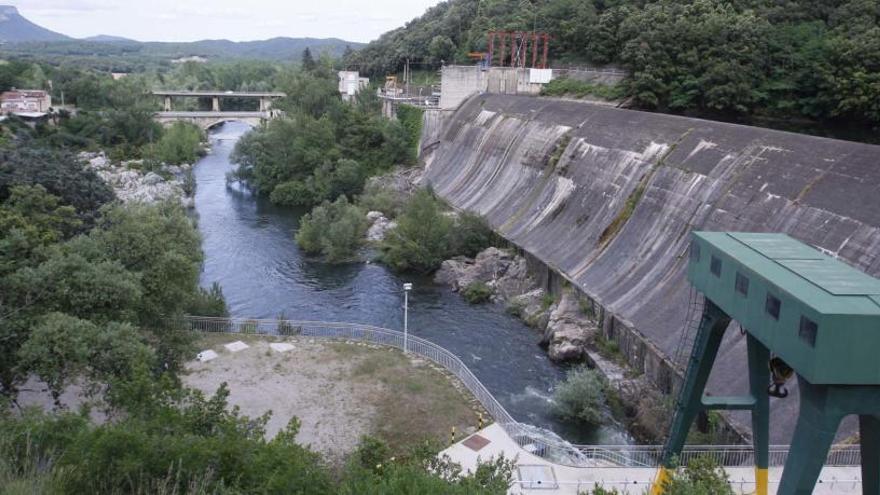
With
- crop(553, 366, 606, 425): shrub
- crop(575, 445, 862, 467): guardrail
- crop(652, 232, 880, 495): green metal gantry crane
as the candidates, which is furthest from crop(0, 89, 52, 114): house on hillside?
crop(652, 232, 880, 495): green metal gantry crane

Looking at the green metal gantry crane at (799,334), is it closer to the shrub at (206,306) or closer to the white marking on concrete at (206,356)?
the white marking on concrete at (206,356)

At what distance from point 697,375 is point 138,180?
5599cm

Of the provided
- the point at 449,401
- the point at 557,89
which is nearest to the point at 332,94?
the point at 557,89

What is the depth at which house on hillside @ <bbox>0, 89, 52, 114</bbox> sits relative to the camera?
73.1 metres

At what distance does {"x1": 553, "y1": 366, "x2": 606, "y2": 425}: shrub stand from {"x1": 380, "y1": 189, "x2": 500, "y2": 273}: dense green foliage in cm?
1807

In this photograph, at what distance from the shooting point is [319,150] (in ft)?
205

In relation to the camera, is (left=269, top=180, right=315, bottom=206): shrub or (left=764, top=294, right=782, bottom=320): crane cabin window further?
(left=269, top=180, right=315, bottom=206): shrub

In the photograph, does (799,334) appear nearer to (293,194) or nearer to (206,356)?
(206,356)

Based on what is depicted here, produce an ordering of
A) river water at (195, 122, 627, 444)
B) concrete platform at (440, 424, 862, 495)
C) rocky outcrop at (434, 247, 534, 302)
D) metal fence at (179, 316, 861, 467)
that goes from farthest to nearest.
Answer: rocky outcrop at (434, 247, 534, 302)
river water at (195, 122, 627, 444)
metal fence at (179, 316, 861, 467)
concrete platform at (440, 424, 862, 495)

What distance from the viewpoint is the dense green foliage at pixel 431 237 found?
40.8 m

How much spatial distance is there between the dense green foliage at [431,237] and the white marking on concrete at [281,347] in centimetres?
1652

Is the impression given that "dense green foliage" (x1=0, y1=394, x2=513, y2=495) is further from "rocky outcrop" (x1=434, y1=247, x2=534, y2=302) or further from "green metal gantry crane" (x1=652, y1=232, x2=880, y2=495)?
"rocky outcrop" (x1=434, y1=247, x2=534, y2=302)

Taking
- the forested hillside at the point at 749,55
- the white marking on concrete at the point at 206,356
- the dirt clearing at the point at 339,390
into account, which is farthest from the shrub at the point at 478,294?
the forested hillside at the point at 749,55

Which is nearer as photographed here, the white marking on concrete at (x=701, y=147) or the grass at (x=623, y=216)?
the white marking on concrete at (x=701, y=147)
